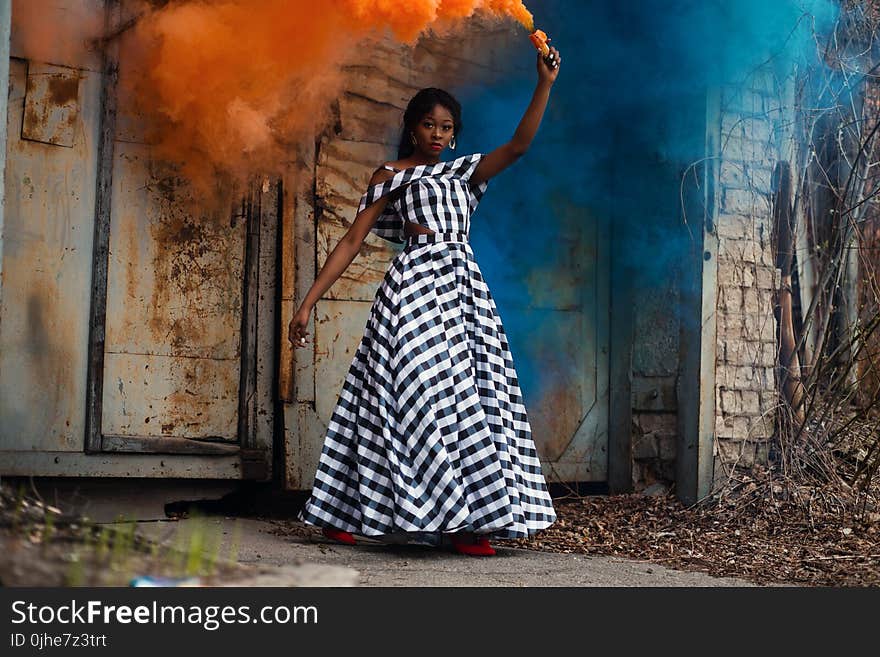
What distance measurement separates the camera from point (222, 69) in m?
5.25

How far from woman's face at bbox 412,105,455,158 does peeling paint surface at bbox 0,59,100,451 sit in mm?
1518

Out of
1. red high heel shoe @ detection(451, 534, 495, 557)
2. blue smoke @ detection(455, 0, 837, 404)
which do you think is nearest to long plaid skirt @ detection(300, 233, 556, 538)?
red high heel shoe @ detection(451, 534, 495, 557)

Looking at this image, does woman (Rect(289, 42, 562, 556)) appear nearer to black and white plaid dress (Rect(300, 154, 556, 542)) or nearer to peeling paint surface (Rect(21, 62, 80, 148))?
black and white plaid dress (Rect(300, 154, 556, 542))

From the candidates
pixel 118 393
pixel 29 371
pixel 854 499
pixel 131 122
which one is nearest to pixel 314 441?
pixel 118 393

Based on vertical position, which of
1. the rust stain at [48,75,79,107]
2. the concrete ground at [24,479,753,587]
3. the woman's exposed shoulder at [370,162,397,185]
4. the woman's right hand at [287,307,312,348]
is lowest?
the concrete ground at [24,479,753,587]

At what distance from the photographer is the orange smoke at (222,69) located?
5.21m

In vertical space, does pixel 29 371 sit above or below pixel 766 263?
below

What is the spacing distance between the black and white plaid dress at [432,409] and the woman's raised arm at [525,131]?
65 millimetres

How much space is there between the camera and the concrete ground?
4.16 metres

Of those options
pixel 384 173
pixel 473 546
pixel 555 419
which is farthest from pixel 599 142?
pixel 473 546

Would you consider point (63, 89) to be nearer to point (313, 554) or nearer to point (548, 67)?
point (548, 67)
